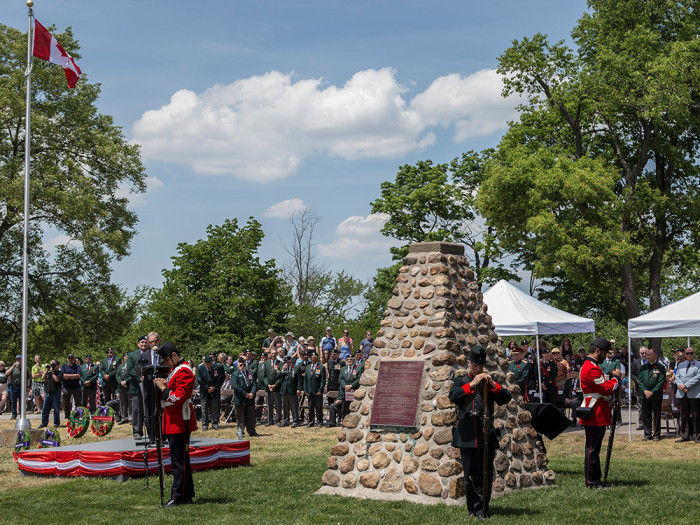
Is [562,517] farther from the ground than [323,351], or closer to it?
closer to it

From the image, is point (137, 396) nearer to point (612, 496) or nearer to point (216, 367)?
point (216, 367)

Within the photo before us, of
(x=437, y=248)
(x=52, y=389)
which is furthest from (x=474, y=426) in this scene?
(x=52, y=389)

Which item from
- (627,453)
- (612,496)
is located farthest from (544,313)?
(612,496)

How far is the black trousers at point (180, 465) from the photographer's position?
10.3 m

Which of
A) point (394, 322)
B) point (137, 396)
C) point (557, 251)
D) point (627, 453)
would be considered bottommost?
point (627, 453)

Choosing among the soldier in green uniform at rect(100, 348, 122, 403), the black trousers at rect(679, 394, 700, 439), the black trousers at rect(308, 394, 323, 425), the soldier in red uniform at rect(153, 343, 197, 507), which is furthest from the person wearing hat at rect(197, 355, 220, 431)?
the black trousers at rect(679, 394, 700, 439)

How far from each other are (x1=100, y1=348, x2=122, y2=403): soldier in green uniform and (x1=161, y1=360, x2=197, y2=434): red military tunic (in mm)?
14120

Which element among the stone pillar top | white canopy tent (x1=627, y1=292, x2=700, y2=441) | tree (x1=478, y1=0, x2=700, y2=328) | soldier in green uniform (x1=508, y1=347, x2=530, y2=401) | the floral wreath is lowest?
the floral wreath

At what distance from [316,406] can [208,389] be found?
2908 millimetres

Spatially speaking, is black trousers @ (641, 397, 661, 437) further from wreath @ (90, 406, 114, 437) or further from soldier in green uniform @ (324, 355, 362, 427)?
wreath @ (90, 406, 114, 437)

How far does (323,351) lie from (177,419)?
506 inches

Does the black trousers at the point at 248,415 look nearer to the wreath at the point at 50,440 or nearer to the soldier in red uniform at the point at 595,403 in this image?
the wreath at the point at 50,440

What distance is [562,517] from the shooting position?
368 inches

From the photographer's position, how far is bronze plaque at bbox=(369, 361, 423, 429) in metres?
10.7
